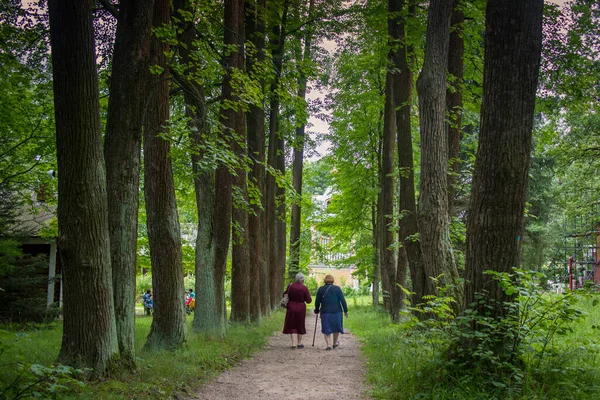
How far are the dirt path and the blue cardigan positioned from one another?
1001 millimetres

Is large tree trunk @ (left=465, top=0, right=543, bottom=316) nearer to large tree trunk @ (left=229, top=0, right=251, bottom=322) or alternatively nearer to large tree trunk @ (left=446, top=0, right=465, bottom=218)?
large tree trunk @ (left=446, top=0, right=465, bottom=218)

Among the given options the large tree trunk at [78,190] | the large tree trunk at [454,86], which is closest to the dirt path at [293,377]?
the large tree trunk at [78,190]

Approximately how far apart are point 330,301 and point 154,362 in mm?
6033

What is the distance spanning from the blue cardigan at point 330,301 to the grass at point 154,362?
1.77 m

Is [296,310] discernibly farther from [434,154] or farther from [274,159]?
[274,159]

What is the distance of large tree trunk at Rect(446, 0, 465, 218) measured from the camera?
11922 millimetres

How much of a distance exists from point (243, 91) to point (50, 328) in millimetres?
9524

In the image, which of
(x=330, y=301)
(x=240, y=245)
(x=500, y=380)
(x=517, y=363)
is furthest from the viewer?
(x=240, y=245)

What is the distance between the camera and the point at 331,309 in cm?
1299

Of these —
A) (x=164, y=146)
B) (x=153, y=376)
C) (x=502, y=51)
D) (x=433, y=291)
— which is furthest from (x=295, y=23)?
(x=153, y=376)

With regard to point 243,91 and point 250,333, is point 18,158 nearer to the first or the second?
point 250,333

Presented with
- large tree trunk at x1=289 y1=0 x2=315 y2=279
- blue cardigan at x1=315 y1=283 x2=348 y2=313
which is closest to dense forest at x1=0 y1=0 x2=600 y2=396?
large tree trunk at x1=289 y1=0 x2=315 y2=279

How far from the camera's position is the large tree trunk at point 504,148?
6.05m

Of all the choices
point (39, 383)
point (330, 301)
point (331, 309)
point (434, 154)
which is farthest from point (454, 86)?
point (39, 383)
